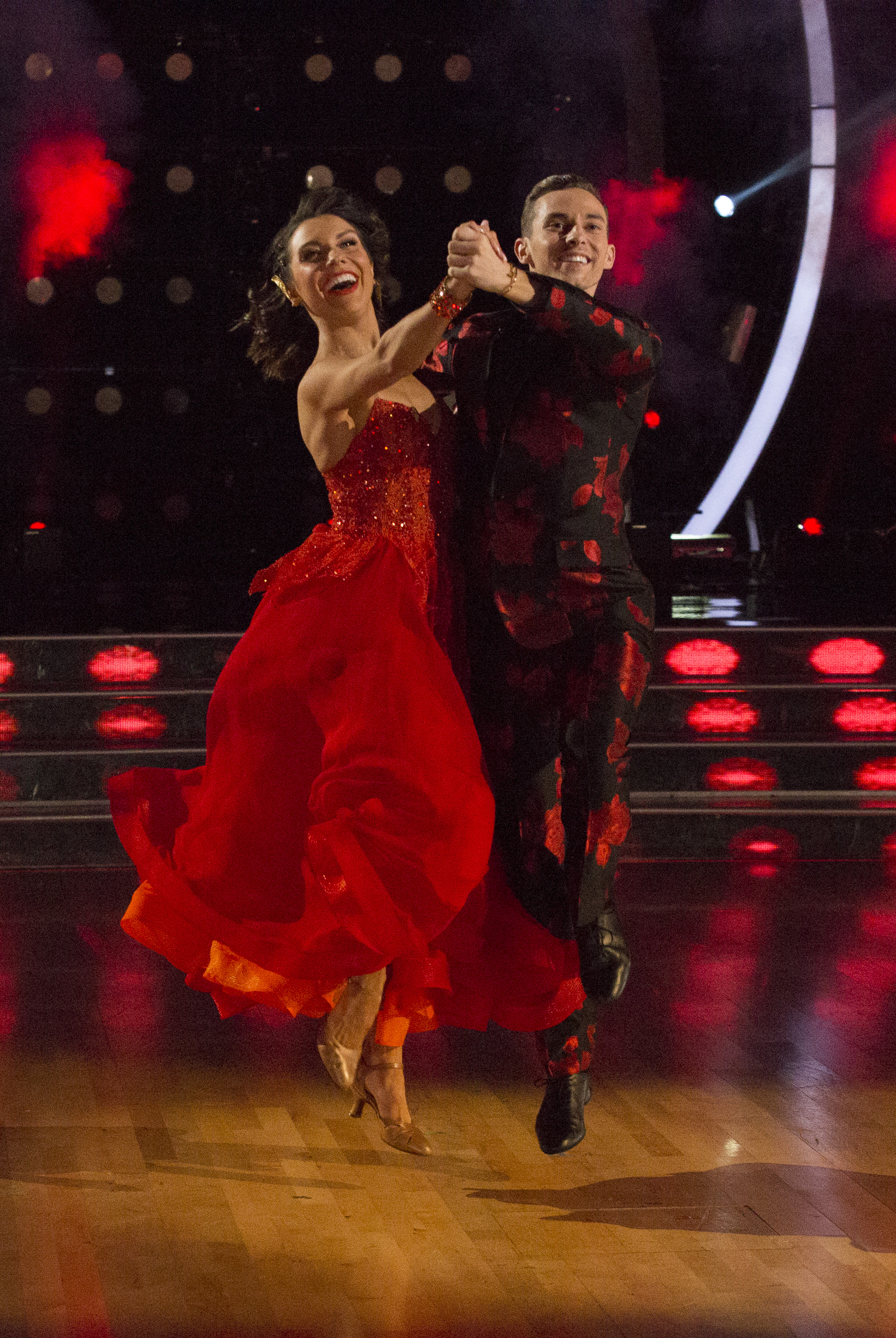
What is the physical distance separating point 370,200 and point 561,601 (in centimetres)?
671

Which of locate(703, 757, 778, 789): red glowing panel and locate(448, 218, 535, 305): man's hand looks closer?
locate(448, 218, 535, 305): man's hand

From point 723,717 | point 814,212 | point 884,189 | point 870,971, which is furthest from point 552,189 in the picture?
point 884,189

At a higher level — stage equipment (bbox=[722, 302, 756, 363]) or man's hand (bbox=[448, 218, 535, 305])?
stage equipment (bbox=[722, 302, 756, 363])

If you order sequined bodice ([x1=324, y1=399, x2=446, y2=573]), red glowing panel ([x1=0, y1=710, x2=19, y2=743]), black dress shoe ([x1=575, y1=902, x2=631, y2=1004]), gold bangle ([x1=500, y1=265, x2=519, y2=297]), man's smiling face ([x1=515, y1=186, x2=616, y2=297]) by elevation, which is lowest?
red glowing panel ([x1=0, y1=710, x2=19, y2=743])

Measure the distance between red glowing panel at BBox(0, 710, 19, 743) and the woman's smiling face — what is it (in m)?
3.08

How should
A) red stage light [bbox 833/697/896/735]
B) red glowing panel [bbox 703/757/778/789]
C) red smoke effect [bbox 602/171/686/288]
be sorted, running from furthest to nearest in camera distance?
red smoke effect [bbox 602/171/686/288], red stage light [bbox 833/697/896/735], red glowing panel [bbox 703/757/778/789]

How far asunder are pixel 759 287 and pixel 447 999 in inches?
267

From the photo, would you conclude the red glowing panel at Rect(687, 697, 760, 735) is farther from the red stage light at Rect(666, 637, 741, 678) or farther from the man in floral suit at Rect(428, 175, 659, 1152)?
the man in floral suit at Rect(428, 175, 659, 1152)

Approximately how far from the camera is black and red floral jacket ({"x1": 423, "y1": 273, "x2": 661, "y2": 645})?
2.31 metres

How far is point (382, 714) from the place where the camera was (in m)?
2.28

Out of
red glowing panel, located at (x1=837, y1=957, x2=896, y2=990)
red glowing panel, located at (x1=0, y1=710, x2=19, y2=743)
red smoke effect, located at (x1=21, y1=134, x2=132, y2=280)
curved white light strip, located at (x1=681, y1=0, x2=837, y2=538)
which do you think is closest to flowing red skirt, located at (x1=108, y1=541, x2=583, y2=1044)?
red glowing panel, located at (x1=837, y1=957, x2=896, y2=990)

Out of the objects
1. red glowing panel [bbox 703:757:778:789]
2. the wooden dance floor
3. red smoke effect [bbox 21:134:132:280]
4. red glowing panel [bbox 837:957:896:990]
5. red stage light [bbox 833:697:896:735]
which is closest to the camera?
the wooden dance floor

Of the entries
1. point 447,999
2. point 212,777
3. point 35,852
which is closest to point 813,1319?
point 447,999

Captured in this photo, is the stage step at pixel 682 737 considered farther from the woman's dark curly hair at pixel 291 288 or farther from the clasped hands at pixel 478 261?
the clasped hands at pixel 478 261
